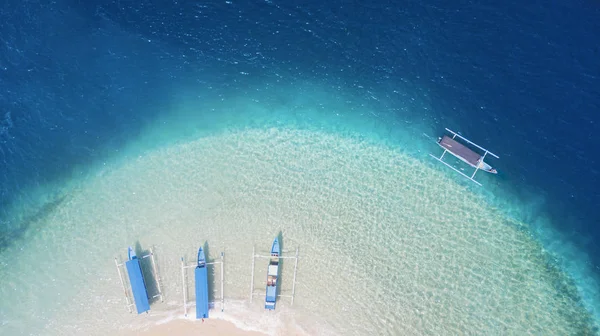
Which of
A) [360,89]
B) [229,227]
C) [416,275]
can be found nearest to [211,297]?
[229,227]

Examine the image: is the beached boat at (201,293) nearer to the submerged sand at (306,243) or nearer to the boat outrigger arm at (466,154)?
the submerged sand at (306,243)

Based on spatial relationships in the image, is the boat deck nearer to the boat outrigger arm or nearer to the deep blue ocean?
the boat outrigger arm

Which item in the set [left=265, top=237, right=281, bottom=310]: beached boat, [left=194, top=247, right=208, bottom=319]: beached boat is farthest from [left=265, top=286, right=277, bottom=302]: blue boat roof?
[left=194, top=247, right=208, bottom=319]: beached boat

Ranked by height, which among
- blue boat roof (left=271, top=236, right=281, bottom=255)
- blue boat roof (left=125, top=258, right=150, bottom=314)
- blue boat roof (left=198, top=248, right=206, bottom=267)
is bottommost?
blue boat roof (left=125, top=258, right=150, bottom=314)

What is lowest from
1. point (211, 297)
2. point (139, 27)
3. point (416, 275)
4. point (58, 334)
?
point (58, 334)

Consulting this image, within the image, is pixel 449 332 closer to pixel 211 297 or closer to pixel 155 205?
pixel 211 297

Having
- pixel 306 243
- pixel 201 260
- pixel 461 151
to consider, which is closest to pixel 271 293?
pixel 306 243

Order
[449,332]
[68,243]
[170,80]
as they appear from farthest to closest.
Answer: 1. [170,80]
2. [68,243]
3. [449,332]
